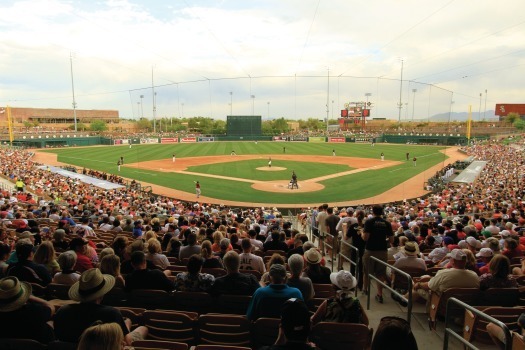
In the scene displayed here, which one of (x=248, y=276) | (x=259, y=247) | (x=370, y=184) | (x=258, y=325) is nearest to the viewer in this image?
(x=258, y=325)

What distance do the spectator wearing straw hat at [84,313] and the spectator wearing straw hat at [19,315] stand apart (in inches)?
6.8

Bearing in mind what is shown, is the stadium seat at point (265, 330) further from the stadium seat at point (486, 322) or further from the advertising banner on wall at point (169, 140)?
the advertising banner on wall at point (169, 140)

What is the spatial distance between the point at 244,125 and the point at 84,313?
85.4 m

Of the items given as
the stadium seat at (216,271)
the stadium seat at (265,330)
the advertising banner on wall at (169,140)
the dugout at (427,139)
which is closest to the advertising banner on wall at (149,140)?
the advertising banner on wall at (169,140)

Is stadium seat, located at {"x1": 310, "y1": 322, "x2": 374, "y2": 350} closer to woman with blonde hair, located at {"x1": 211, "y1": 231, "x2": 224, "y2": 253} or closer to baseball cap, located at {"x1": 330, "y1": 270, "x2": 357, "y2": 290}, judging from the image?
baseball cap, located at {"x1": 330, "y1": 270, "x2": 357, "y2": 290}

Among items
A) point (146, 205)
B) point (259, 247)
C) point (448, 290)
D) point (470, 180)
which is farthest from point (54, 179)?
point (470, 180)

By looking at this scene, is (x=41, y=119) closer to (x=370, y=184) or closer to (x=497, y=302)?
(x=370, y=184)

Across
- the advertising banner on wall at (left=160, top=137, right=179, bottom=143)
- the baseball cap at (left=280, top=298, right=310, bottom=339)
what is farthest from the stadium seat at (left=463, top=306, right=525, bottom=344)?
the advertising banner on wall at (left=160, top=137, right=179, bottom=143)

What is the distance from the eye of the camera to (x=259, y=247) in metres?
8.83

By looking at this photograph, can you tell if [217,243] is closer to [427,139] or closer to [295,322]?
[295,322]

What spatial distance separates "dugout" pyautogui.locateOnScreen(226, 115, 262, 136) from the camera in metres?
86.7

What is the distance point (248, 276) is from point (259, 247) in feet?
12.2

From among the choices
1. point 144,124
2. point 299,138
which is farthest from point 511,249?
point 144,124

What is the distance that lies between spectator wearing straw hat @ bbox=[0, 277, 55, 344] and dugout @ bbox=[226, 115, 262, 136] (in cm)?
8396
